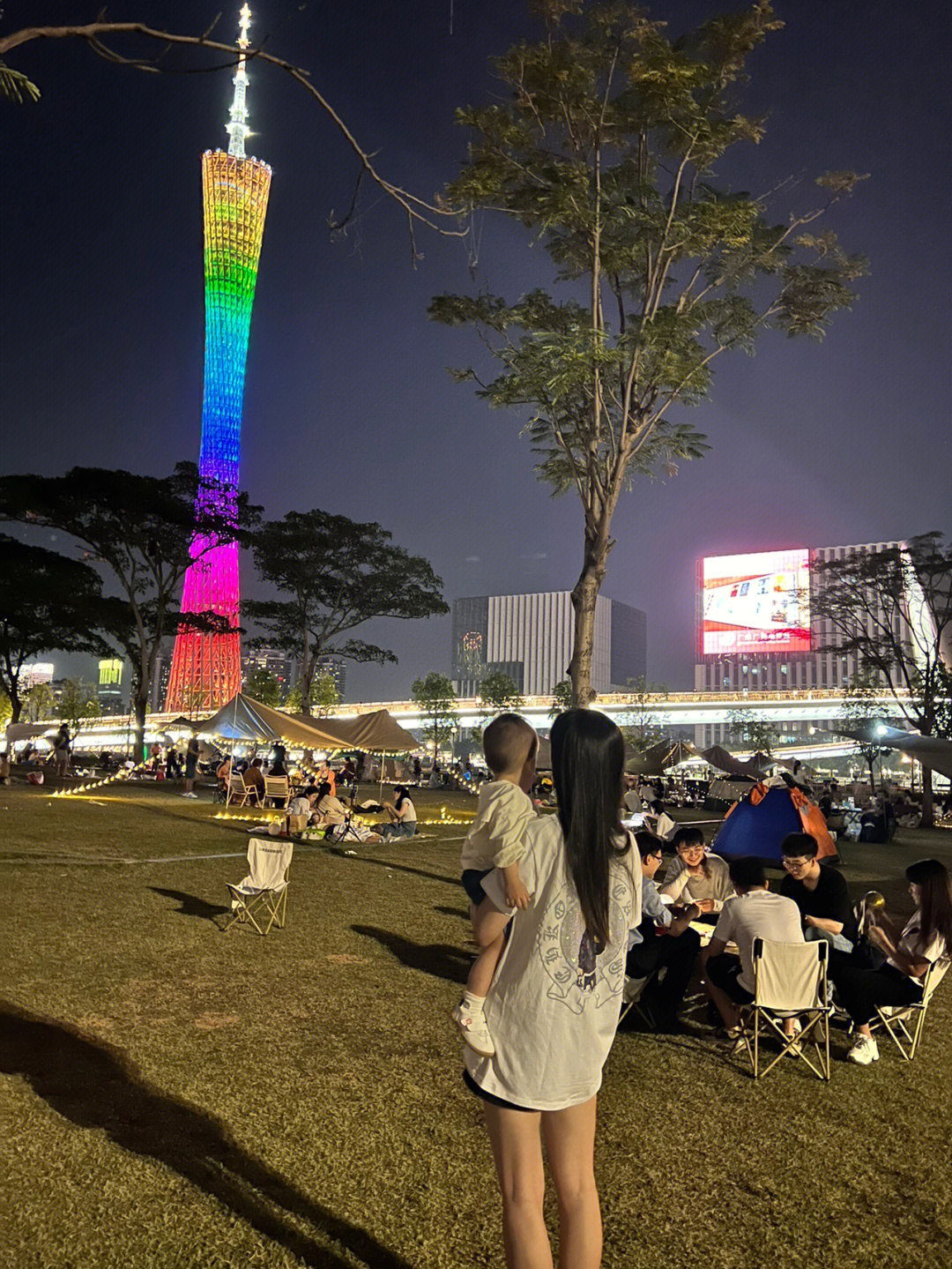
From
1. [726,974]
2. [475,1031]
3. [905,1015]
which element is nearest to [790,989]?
[726,974]

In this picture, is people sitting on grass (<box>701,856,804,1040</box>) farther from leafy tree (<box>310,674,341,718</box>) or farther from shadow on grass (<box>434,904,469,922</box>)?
leafy tree (<box>310,674,341,718</box>)

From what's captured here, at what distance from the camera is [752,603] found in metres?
84.6

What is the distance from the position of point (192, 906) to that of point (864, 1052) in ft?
21.4

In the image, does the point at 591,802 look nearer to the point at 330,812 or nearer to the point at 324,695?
the point at 330,812

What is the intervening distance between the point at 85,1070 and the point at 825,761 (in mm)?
145296

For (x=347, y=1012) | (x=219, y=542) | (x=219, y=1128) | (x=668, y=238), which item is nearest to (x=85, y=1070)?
(x=219, y=1128)

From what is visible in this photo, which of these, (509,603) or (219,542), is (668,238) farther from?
(509,603)

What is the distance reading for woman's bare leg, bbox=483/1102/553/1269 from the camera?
2.27 metres

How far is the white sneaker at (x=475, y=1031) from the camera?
2.29 metres

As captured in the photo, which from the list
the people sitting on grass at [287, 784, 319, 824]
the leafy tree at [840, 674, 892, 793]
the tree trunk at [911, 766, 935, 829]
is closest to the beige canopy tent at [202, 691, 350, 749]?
the people sitting on grass at [287, 784, 319, 824]

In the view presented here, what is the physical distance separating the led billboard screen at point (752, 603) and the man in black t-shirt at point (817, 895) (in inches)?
2976

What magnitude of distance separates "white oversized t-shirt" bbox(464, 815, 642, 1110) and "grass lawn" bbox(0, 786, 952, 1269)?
1.31 meters

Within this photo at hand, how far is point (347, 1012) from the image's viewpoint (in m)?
5.94

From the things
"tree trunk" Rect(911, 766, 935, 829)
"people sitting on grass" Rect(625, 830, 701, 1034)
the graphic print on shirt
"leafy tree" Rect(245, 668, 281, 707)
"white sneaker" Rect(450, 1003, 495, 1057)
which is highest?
"leafy tree" Rect(245, 668, 281, 707)
